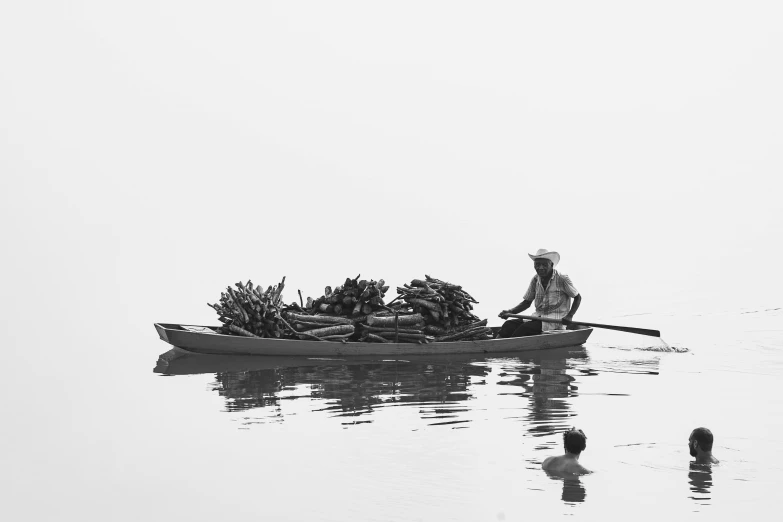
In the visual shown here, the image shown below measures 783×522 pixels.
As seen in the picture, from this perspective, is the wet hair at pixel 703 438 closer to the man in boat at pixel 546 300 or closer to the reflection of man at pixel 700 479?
the reflection of man at pixel 700 479

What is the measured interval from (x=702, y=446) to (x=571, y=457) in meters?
1.56

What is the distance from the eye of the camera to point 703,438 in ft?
35.1

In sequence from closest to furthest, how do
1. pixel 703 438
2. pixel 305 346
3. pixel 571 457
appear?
pixel 571 457 < pixel 703 438 < pixel 305 346

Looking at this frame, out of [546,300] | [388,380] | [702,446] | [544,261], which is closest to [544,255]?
[544,261]

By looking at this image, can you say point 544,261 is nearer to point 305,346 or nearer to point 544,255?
point 544,255

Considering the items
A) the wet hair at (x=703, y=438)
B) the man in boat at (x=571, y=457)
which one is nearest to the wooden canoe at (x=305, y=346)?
the man in boat at (x=571, y=457)

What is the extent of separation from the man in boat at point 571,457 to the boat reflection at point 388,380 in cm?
193

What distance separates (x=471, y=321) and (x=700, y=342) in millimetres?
6581

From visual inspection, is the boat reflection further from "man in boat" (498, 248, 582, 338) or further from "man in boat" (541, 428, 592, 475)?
"man in boat" (541, 428, 592, 475)

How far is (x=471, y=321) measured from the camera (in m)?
20.7

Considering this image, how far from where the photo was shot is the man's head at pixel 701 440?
10.7 m

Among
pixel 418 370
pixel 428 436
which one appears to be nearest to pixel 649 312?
pixel 418 370

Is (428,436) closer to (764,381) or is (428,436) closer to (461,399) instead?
(461,399)

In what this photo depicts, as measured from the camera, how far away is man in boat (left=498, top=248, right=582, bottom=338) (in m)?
20.6
